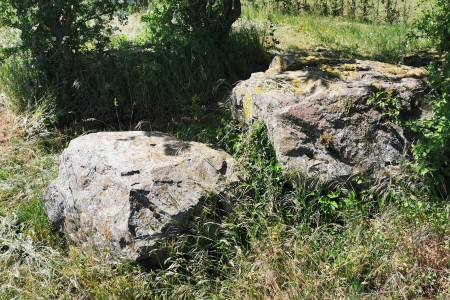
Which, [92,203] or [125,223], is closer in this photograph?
[125,223]

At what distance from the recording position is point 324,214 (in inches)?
177

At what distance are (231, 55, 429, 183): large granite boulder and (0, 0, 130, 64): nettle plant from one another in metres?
2.64

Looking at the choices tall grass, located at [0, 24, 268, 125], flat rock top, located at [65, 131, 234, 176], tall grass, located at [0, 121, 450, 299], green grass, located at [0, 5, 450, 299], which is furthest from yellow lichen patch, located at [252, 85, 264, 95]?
tall grass, located at [0, 24, 268, 125]

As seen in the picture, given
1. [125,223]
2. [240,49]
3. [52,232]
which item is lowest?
[52,232]

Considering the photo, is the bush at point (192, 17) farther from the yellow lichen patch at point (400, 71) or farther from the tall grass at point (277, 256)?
the tall grass at point (277, 256)

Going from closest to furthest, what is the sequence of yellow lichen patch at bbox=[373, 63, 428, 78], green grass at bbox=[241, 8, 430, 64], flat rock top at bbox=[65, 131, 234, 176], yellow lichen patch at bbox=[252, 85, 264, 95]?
flat rock top at bbox=[65, 131, 234, 176] → yellow lichen patch at bbox=[252, 85, 264, 95] → yellow lichen patch at bbox=[373, 63, 428, 78] → green grass at bbox=[241, 8, 430, 64]

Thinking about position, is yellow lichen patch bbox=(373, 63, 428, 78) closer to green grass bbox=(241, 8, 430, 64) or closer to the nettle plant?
green grass bbox=(241, 8, 430, 64)

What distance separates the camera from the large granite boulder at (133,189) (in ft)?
13.5

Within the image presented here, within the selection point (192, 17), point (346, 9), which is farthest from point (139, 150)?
point (346, 9)

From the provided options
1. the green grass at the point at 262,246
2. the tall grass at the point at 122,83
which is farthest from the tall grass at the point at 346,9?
the green grass at the point at 262,246

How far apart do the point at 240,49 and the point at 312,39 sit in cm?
146

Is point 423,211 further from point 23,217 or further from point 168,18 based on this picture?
point 168,18

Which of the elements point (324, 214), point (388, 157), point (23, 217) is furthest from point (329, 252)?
point (23, 217)

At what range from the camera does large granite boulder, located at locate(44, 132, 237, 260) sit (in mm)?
4109
